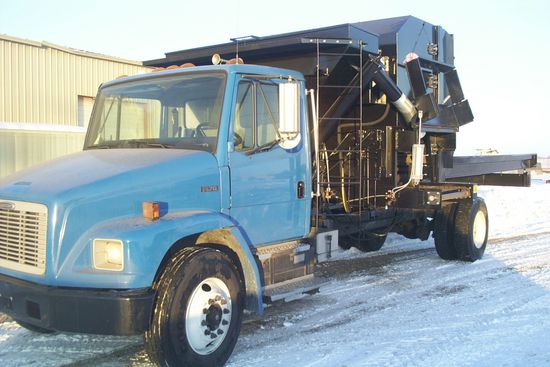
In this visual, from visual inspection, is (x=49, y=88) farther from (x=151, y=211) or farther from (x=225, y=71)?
(x=151, y=211)

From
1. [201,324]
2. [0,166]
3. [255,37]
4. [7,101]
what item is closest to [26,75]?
[7,101]

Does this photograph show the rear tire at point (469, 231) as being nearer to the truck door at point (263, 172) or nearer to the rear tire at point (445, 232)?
the rear tire at point (445, 232)

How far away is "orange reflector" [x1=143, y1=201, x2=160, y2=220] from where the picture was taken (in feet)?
13.6

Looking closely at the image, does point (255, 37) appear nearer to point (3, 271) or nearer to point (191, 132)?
point (191, 132)

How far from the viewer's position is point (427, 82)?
882cm

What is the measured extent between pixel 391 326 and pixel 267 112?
2.49m

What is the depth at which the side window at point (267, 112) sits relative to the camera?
200 inches

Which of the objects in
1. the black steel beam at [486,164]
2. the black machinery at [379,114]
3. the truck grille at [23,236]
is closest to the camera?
the truck grille at [23,236]

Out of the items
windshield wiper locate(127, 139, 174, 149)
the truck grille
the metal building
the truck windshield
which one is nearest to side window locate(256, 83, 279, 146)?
the truck windshield

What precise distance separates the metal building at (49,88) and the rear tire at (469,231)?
26.6 feet

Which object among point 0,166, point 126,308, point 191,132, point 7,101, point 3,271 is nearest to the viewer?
point 126,308

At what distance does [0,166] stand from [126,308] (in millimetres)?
9422

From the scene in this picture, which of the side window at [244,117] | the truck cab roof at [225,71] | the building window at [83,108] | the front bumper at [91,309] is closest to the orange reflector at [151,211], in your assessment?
the front bumper at [91,309]

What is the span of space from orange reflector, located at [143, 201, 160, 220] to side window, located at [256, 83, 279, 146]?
50.6 inches
